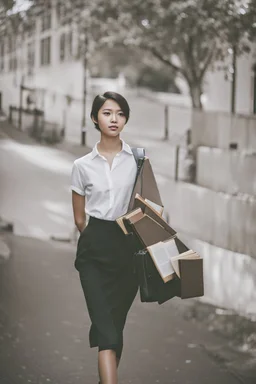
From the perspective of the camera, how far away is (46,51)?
520cm

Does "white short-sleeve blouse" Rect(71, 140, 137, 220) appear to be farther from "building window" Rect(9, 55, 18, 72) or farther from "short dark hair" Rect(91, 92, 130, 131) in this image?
"building window" Rect(9, 55, 18, 72)

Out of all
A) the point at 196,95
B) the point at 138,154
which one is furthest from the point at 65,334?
the point at 196,95

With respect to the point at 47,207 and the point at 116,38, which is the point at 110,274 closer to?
the point at 47,207

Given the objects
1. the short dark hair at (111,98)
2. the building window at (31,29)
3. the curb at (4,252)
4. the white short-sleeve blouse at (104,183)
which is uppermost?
the building window at (31,29)

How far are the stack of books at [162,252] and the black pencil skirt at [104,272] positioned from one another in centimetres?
7

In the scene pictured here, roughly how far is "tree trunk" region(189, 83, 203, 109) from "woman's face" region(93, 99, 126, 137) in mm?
2487

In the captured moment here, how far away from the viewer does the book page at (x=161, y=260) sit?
2.60 metres

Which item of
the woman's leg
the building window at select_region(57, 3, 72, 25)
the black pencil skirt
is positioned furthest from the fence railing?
the woman's leg

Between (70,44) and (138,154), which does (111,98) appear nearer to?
(138,154)

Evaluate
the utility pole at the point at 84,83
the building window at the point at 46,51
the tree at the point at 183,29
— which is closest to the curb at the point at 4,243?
the utility pole at the point at 84,83

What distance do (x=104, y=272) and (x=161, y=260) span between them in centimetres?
23

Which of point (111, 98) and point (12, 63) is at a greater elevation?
point (12, 63)

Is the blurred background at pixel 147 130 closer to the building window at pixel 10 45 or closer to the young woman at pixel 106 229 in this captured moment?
the building window at pixel 10 45

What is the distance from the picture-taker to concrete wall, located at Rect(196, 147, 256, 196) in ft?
A: 16.1
